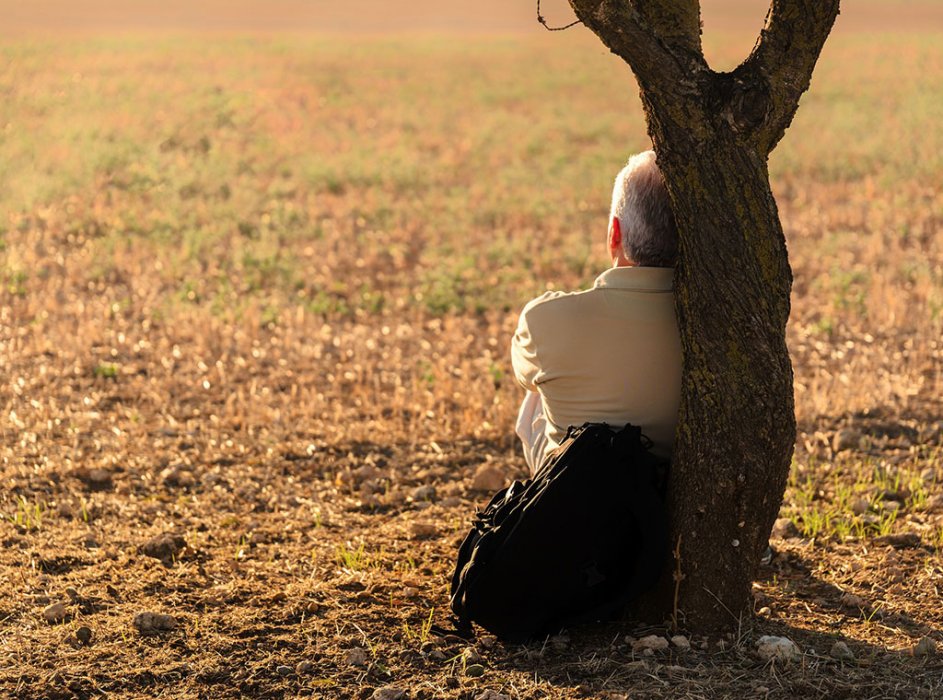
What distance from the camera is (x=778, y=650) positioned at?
13.1 ft

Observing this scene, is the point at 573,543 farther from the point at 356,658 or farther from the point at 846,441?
the point at 846,441

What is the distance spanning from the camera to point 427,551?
17.3ft

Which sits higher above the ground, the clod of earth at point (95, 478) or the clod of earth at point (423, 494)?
the clod of earth at point (95, 478)

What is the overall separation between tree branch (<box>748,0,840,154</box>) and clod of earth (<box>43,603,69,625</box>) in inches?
122

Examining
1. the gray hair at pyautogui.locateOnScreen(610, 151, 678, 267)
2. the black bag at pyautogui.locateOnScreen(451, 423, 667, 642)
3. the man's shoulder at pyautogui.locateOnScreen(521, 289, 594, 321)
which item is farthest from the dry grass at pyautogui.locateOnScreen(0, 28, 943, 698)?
the gray hair at pyautogui.locateOnScreen(610, 151, 678, 267)

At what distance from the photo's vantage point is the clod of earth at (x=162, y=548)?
5129 mm

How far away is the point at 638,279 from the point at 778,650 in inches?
54.2

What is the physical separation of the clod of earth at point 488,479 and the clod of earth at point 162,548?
5.46 ft

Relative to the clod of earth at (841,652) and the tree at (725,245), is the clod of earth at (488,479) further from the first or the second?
the clod of earth at (841,652)

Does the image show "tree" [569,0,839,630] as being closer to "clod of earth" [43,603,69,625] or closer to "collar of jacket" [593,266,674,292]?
"collar of jacket" [593,266,674,292]

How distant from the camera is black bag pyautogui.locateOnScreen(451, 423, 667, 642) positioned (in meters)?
4.06

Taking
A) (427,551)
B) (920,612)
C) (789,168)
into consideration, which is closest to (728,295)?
(920,612)

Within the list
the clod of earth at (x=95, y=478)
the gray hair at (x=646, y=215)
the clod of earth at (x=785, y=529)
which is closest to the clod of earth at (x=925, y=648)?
the clod of earth at (x=785, y=529)

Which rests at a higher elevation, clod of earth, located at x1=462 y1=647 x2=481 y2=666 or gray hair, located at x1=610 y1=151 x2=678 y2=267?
gray hair, located at x1=610 y1=151 x2=678 y2=267
